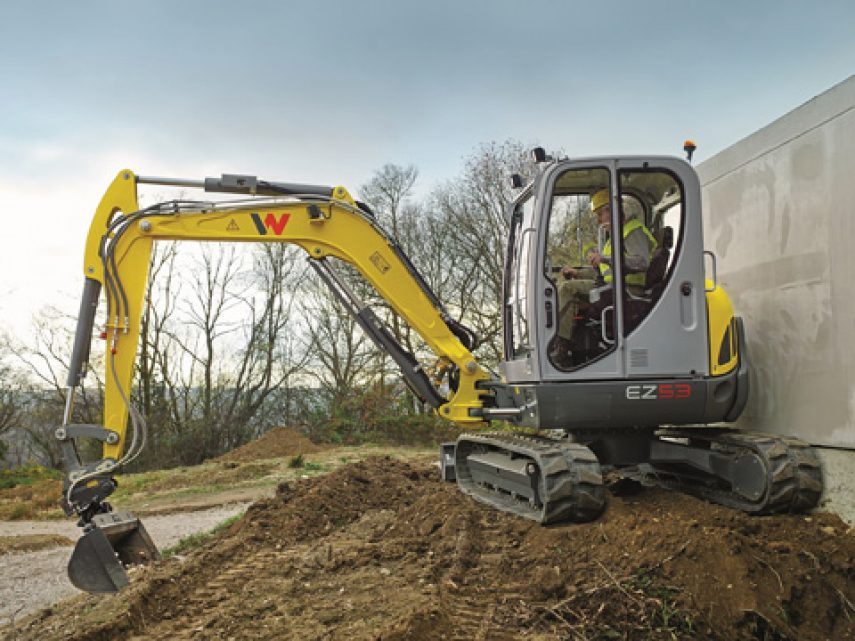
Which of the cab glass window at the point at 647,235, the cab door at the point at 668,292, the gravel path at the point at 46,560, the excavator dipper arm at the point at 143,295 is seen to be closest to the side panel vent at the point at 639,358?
the cab door at the point at 668,292

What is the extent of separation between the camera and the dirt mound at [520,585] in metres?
3.89

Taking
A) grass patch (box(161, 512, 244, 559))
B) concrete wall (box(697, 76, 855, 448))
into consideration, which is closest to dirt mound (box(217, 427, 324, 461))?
grass patch (box(161, 512, 244, 559))

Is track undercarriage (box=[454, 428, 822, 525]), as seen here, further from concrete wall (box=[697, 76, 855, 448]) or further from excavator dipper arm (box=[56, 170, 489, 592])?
excavator dipper arm (box=[56, 170, 489, 592])

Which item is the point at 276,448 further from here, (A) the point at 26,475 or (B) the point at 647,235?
(B) the point at 647,235

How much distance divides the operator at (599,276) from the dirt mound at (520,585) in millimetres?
1270

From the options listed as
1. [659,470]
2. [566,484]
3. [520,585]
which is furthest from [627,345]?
[520,585]

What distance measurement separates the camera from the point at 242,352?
2338 centimetres

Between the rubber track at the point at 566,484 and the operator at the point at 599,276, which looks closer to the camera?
the rubber track at the point at 566,484

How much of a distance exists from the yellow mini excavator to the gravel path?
1159 mm

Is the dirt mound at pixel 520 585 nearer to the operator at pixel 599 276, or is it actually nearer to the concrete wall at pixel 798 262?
the concrete wall at pixel 798 262

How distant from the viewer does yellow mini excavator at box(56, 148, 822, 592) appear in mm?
5391

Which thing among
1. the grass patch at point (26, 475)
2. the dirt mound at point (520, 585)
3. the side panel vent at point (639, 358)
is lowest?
the grass patch at point (26, 475)

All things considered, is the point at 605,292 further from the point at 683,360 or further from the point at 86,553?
the point at 86,553

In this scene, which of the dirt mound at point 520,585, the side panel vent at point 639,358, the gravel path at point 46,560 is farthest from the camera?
the gravel path at point 46,560
